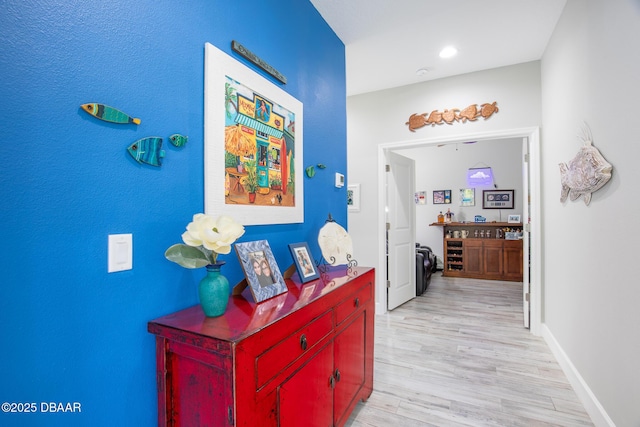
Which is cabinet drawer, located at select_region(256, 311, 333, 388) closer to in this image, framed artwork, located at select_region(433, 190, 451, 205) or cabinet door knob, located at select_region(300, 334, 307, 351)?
cabinet door knob, located at select_region(300, 334, 307, 351)

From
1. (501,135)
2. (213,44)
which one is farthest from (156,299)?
(501,135)

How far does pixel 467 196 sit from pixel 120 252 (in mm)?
6880

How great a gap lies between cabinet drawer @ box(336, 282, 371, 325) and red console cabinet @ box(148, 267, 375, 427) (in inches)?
0.4

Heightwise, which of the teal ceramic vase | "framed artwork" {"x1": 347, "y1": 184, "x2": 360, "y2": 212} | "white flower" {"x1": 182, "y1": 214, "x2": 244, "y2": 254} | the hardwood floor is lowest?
the hardwood floor

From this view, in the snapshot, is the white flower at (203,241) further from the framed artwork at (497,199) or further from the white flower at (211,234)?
the framed artwork at (497,199)

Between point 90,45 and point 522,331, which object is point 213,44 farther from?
point 522,331

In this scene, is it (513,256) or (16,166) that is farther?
(513,256)

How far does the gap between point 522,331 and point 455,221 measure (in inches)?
146

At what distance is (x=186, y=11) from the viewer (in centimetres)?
130

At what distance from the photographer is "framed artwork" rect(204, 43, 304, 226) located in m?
1.38

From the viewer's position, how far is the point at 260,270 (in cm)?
140

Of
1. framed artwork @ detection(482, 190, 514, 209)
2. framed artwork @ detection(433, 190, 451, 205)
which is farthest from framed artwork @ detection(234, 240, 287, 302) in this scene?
framed artwork @ detection(482, 190, 514, 209)

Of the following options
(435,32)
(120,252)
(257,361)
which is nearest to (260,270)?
(257,361)

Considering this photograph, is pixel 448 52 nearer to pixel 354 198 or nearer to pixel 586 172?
pixel 586 172
